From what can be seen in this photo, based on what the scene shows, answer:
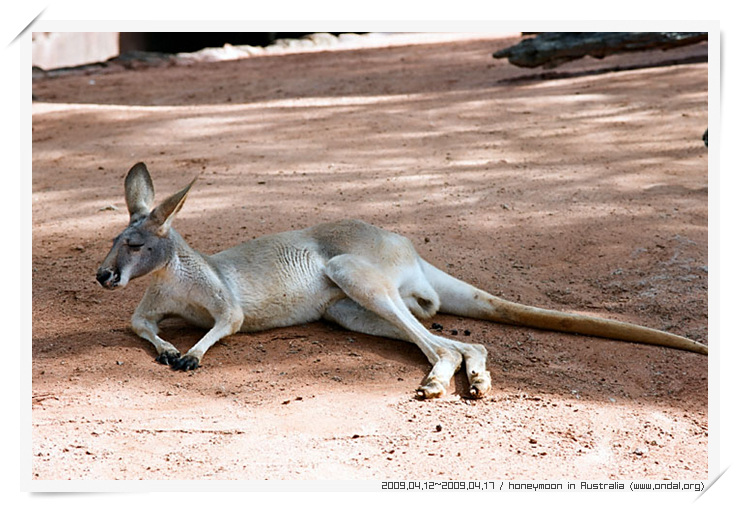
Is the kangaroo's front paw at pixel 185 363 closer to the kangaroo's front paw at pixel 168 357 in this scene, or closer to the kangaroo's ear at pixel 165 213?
the kangaroo's front paw at pixel 168 357

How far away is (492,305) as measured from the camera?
450cm

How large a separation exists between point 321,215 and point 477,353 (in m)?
2.20

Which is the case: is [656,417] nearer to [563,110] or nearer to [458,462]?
[458,462]

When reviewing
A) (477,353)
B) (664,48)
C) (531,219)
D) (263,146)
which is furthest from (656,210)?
(664,48)

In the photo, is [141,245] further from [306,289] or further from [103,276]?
[306,289]

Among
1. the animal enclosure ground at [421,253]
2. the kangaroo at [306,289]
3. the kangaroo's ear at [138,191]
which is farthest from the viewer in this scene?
the kangaroo's ear at [138,191]

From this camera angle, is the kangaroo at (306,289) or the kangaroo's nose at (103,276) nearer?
the kangaroo's nose at (103,276)

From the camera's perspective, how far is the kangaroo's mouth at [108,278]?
389 centimetres

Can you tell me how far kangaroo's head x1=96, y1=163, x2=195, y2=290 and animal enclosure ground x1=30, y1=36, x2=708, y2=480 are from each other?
0.37 m

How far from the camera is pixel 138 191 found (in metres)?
4.23

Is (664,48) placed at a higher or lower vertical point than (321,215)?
higher

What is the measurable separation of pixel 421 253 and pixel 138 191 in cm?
179

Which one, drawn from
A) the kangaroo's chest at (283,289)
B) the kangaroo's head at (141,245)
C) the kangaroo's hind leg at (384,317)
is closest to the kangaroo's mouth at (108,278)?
the kangaroo's head at (141,245)

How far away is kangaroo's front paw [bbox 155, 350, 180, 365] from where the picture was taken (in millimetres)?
3922
